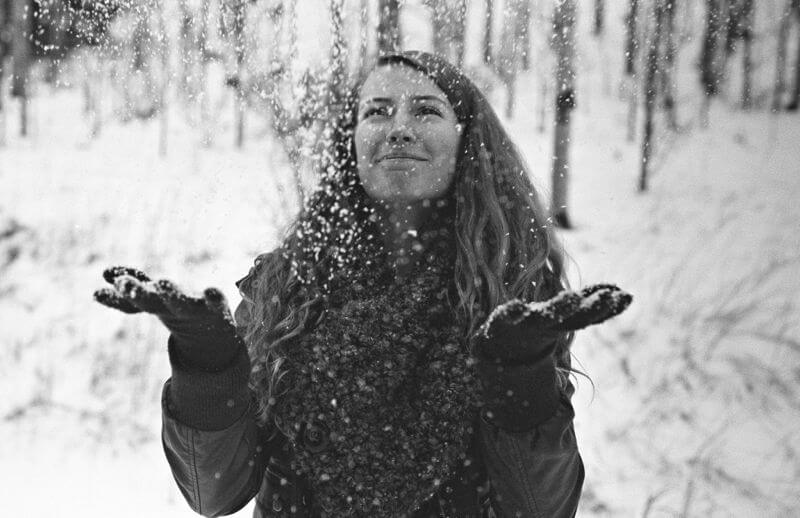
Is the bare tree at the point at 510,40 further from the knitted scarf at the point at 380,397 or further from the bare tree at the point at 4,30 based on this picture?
the bare tree at the point at 4,30

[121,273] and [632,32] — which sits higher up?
[632,32]

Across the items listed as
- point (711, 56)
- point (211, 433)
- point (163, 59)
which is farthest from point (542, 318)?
point (711, 56)

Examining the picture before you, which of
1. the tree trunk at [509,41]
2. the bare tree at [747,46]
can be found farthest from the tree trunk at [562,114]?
the bare tree at [747,46]

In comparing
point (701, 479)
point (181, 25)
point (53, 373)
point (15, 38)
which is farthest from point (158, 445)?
point (15, 38)

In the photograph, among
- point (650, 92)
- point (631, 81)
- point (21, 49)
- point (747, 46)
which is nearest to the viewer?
point (650, 92)

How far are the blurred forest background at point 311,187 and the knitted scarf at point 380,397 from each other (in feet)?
1.41

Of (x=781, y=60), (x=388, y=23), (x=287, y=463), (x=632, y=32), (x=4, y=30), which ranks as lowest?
(x=287, y=463)

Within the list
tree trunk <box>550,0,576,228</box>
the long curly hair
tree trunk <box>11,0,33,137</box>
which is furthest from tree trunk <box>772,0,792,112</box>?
tree trunk <box>11,0,33,137</box>

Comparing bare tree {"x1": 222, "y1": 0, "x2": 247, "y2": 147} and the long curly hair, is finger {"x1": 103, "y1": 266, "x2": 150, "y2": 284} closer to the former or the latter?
the long curly hair

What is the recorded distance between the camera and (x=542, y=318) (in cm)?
86

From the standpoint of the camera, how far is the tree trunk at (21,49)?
7.93 metres

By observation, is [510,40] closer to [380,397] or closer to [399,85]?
[399,85]

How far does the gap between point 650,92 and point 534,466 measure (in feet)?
20.1

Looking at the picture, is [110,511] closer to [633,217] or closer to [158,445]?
[158,445]
